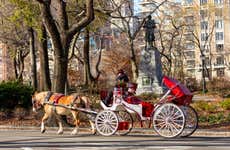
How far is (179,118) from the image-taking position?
16016mm

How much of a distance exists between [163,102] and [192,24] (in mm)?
59525

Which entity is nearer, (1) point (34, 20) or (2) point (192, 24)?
(1) point (34, 20)

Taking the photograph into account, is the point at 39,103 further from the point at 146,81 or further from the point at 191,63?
the point at 191,63

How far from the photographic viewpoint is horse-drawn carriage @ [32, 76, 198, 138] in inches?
635

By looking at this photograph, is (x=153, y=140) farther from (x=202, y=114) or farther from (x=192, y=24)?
(x=192, y=24)

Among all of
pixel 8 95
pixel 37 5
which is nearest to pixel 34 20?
pixel 37 5

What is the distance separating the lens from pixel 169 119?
16.1 metres

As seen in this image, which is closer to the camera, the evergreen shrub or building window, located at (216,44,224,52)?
the evergreen shrub

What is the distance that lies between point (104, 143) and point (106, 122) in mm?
1980

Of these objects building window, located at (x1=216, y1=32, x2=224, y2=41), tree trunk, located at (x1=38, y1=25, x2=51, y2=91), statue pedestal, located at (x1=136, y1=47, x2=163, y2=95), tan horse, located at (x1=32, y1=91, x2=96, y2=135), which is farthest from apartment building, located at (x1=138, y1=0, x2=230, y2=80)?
tan horse, located at (x1=32, y1=91, x2=96, y2=135)

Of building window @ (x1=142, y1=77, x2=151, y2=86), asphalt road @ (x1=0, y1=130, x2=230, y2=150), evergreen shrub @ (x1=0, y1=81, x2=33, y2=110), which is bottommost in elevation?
asphalt road @ (x1=0, y1=130, x2=230, y2=150)

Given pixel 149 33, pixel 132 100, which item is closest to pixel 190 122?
pixel 132 100

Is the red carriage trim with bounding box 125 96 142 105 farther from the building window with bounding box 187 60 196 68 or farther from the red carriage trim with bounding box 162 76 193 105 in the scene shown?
the building window with bounding box 187 60 196 68

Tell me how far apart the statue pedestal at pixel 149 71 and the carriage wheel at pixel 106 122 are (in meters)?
24.1
